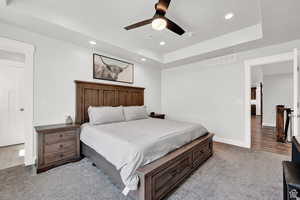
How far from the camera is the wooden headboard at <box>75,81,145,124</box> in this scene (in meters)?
3.09

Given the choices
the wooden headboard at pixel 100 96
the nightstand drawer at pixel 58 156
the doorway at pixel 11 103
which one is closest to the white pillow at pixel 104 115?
the wooden headboard at pixel 100 96

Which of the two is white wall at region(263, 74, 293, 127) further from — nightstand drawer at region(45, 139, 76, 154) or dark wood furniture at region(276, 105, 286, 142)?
nightstand drawer at region(45, 139, 76, 154)

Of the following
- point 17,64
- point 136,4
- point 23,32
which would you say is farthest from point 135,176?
point 17,64

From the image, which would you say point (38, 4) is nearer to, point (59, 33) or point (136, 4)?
point (59, 33)

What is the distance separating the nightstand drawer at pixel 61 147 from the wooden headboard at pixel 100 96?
0.58 m

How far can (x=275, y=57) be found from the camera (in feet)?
10.1

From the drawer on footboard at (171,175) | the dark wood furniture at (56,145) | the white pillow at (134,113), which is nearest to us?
the drawer on footboard at (171,175)

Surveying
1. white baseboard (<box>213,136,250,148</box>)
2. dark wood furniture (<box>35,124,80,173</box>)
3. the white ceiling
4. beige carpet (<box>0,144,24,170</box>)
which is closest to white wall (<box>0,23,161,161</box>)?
the white ceiling

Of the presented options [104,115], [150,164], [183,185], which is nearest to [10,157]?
[104,115]

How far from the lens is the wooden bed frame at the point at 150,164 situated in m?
1.50

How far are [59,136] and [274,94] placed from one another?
27.4 ft

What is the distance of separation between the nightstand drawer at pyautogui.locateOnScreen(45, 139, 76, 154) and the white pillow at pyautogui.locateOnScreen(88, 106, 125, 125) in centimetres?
52

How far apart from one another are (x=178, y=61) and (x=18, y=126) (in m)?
4.91

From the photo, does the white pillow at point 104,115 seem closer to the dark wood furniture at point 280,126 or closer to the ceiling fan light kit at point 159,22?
the ceiling fan light kit at point 159,22
